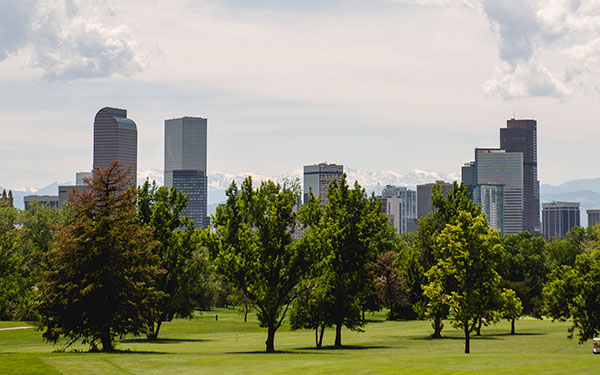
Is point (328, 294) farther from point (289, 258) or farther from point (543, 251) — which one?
point (543, 251)

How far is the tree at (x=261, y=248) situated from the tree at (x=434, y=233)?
965 centimetres

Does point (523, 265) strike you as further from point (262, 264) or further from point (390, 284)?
point (262, 264)

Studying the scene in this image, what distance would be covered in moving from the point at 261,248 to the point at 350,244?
450 inches

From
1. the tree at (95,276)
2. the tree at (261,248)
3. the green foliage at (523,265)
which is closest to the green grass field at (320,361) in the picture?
the tree at (95,276)

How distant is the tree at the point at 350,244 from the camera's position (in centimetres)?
5400

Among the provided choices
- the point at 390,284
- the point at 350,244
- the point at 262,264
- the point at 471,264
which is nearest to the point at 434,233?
the point at 350,244

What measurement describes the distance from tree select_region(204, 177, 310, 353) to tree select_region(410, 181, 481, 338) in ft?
31.7

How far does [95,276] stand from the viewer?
140 feet

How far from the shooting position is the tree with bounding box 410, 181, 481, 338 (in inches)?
2244

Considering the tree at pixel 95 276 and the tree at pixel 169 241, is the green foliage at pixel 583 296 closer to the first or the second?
the tree at pixel 169 241

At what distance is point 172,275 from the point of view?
61344mm

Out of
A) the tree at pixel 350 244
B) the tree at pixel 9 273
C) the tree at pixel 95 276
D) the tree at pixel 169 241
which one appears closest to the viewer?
the tree at pixel 95 276

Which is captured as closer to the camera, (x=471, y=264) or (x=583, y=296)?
(x=471, y=264)

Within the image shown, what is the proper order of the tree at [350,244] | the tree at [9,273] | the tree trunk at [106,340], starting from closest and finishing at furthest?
the tree trunk at [106,340] → the tree at [9,273] → the tree at [350,244]
